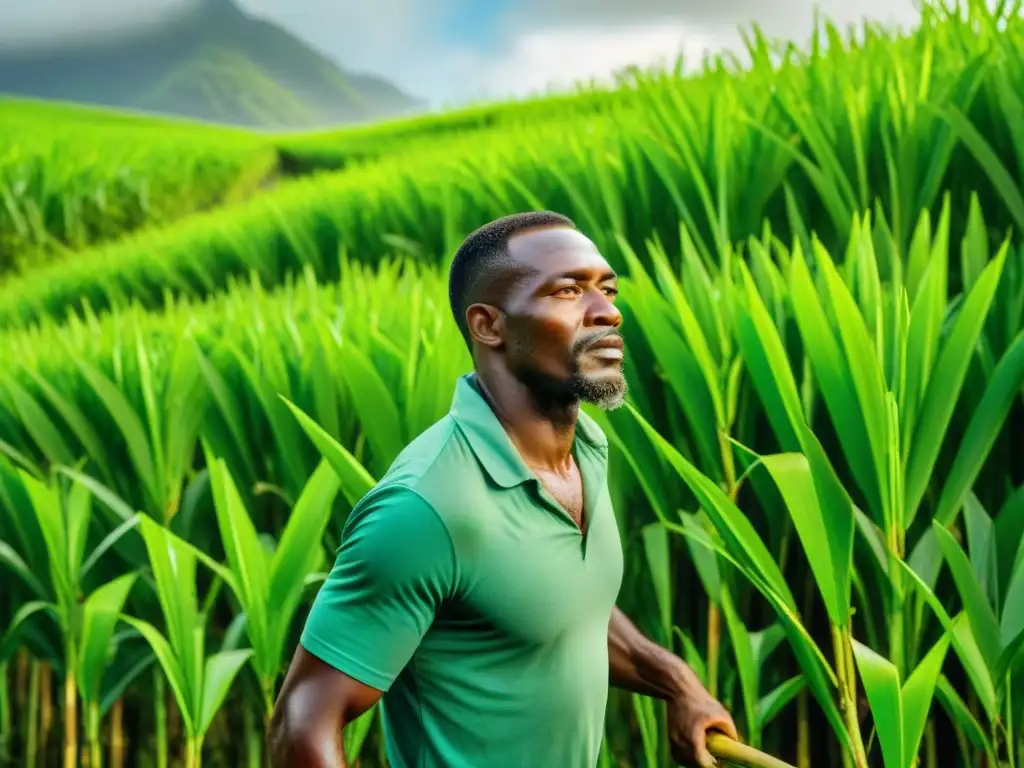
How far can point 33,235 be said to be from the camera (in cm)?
927

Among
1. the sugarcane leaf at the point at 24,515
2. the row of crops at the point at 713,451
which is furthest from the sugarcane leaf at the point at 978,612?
the sugarcane leaf at the point at 24,515

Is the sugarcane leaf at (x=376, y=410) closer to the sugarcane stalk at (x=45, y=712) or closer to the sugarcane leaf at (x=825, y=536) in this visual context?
the sugarcane leaf at (x=825, y=536)

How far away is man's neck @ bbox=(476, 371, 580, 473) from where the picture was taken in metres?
1.02

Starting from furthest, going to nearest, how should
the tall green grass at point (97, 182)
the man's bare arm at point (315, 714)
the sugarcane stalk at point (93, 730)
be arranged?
the tall green grass at point (97, 182) → the sugarcane stalk at point (93, 730) → the man's bare arm at point (315, 714)

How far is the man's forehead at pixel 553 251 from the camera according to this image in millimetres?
999

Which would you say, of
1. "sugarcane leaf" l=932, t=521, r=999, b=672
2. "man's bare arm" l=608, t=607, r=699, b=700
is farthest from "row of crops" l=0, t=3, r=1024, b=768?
"man's bare arm" l=608, t=607, r=699, b=700

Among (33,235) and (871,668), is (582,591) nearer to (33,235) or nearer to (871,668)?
(871,668)

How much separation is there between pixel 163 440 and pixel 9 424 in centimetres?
56

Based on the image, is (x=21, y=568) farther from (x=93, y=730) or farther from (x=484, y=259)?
(x=484, y=259)

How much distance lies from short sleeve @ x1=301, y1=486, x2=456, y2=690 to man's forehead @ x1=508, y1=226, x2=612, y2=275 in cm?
23

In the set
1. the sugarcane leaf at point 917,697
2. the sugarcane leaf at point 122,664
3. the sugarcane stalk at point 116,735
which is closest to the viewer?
the sugarcane leaf at point 917,697

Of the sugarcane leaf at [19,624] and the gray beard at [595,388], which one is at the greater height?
the gray beard at [595,388]

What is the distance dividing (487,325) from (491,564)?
0.69 feet

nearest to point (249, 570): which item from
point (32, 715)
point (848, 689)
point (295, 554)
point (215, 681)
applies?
point (295, 554)
